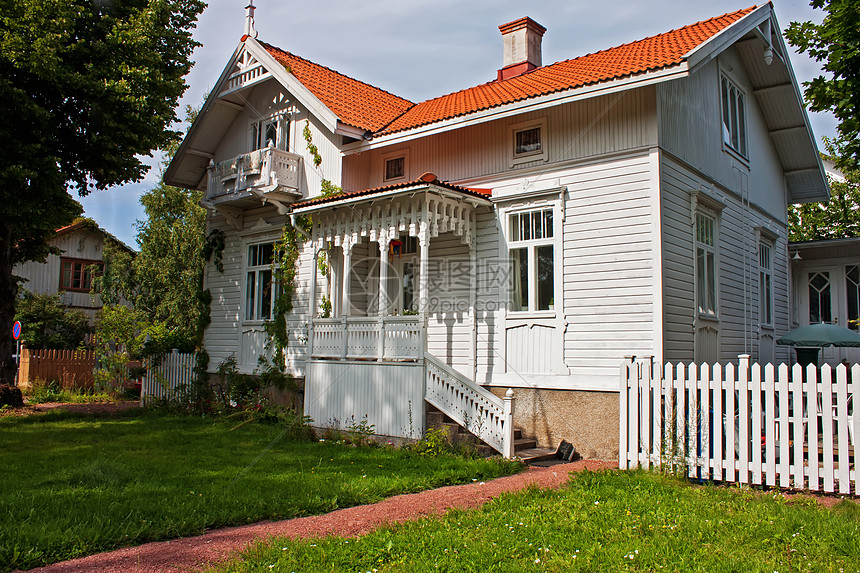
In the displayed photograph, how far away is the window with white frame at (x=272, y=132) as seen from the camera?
16.6 metres

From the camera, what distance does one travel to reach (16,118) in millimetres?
14469

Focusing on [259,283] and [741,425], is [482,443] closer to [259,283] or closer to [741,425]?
[741,425]

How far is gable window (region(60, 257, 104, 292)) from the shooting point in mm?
34406

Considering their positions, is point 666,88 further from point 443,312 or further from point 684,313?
point 443,312

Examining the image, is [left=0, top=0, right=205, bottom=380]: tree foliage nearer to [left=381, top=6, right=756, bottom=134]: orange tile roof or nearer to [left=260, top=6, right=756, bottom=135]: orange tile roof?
[left=260, top=6, right=756, bottom=135]: orange tile roof

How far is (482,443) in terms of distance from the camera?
433 inches

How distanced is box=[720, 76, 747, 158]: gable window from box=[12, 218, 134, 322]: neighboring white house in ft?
97.6

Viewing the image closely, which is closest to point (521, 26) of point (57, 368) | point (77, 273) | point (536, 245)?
point (536, 245)

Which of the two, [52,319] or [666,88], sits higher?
[666,88]

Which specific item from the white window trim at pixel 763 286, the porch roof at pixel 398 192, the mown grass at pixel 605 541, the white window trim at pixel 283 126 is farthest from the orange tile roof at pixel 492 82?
the mown grass at pixel 605 541

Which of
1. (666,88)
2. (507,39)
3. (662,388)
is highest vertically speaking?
(507,39)

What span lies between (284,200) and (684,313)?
31.3 feet

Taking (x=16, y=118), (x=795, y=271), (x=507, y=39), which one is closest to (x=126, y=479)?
(x=16, y=118)

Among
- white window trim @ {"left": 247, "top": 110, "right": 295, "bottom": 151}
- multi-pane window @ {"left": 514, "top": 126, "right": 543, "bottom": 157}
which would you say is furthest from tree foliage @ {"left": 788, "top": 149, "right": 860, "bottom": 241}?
white window trim @ {"left": 247, "top": 110, "right": 295, "bottom": 151}
